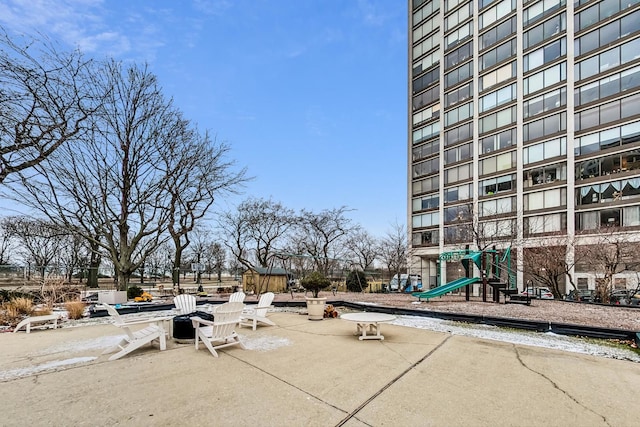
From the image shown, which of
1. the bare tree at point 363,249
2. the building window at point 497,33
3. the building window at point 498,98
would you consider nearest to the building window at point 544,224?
the building window at point 498,98

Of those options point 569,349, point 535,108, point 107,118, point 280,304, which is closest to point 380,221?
point 535,108

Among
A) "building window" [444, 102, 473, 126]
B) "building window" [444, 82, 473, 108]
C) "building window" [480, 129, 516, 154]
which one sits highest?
"building window" [444, 82, 473, 108]

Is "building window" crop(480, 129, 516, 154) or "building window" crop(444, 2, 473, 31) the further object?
"building window" crop(444, 2, 473, 31)

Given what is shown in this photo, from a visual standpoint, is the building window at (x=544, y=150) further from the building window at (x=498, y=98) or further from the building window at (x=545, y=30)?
the building window at (x=545, y=30)

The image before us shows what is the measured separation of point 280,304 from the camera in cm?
1215

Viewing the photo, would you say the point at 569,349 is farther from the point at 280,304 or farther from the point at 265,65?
the point at 265,65

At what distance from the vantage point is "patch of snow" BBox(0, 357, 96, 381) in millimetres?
4449

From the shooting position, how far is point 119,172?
13664 millimetres

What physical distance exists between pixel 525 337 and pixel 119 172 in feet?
49.5

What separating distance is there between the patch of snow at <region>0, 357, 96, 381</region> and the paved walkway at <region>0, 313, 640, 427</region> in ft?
0.05

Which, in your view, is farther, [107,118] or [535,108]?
[535,108]

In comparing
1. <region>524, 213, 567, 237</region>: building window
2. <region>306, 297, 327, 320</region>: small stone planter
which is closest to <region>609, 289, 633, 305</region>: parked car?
<region>524, 213, 567, 237</region>: building window

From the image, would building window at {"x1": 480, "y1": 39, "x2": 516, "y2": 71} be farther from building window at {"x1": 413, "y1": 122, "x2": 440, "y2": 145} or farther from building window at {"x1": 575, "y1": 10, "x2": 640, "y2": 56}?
building window at {"x1": 413, "y1": 122, "x2": 440, "y2": 145}

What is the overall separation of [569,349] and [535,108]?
108ft
